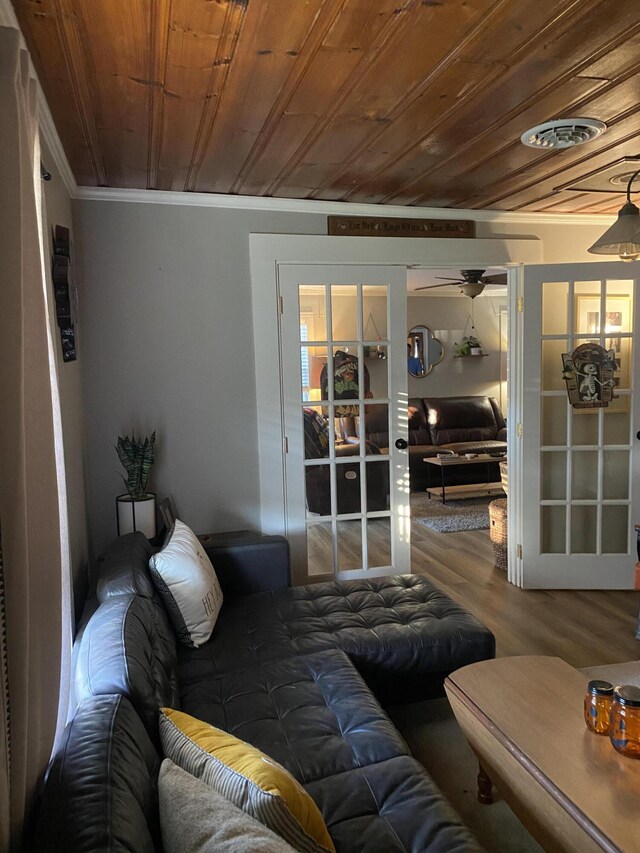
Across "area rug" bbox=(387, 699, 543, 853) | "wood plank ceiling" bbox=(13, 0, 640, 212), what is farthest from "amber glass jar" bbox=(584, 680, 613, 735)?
"wood plank ceiling" bbox=(13, 0, 640, 212)

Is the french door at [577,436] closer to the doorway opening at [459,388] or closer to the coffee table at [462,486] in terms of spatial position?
the doorway opening at [459,388]

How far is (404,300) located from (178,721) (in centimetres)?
283

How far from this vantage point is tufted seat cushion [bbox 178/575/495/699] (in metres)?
2.29

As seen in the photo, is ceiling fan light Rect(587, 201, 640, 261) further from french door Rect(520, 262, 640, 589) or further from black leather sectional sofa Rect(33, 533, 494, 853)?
black leather sectional sofa Rect(33, 533, 494, 853)

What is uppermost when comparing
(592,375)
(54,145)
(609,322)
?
(54,145)

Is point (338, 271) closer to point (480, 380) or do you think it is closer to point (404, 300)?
point (404, 300)

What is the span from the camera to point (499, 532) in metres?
4.28

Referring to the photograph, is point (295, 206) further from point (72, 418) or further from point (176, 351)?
point (72, 418)

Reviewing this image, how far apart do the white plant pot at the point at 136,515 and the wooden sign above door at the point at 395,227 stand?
5.98 ft

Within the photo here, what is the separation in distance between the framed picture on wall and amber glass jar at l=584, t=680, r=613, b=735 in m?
2.55

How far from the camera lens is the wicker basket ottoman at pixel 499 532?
4.22 metres

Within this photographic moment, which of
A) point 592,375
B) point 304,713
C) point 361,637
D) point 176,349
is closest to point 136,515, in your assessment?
point 176,349

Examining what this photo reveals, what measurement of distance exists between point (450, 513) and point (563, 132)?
4026 millimetres

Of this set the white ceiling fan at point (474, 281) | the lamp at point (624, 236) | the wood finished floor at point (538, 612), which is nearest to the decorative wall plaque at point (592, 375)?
the lamp at point (624, 236)
